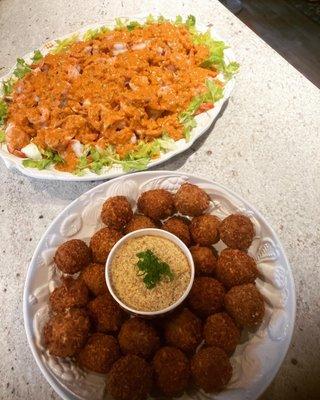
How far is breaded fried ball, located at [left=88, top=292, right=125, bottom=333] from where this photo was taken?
162 centimetres

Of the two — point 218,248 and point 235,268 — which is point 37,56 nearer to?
point 218,248

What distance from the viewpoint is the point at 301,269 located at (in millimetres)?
1904

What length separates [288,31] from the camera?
4340 mm

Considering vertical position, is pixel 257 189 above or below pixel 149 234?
above

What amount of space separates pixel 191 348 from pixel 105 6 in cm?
306

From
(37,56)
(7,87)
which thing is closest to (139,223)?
(7,87)

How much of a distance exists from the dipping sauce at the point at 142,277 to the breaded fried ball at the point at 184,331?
0.25 ft

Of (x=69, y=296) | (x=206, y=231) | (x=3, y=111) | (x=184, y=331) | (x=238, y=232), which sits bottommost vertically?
(x=3, y=111)

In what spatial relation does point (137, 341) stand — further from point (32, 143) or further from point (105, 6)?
point (105, 6)

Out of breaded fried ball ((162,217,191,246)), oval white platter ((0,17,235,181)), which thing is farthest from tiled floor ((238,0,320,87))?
breaded fried ball ((162,217,191,246))

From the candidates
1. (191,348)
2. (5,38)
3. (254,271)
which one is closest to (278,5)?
(5,38)

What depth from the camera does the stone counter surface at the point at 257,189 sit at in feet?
5.72

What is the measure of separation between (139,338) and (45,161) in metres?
1.16

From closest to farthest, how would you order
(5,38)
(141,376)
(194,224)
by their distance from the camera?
(141,376), (194,224), (5,38)
